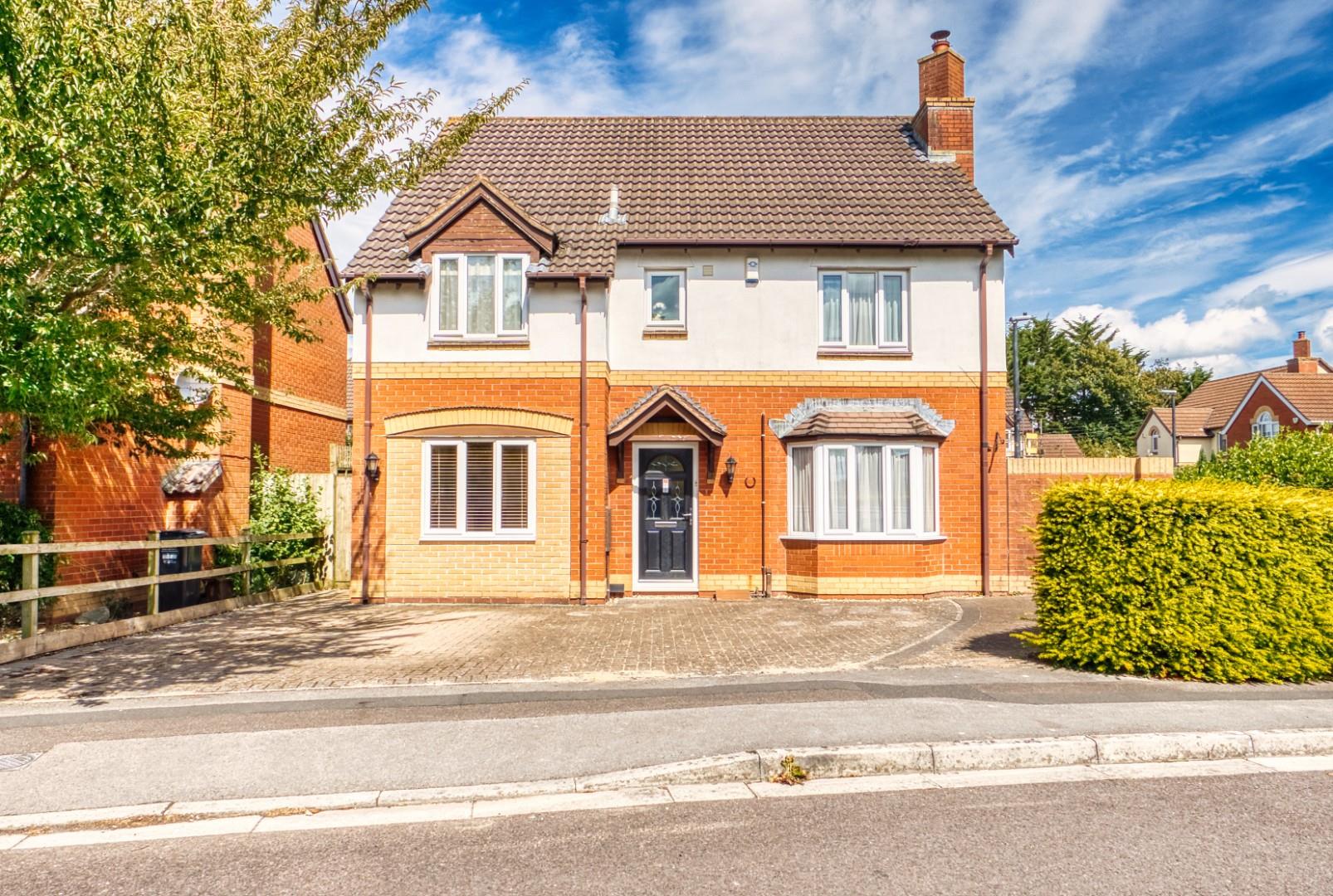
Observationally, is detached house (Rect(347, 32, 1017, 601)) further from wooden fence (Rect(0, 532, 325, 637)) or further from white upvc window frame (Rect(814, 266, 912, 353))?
wooden fence (Rect(0, 532, 325, 637))

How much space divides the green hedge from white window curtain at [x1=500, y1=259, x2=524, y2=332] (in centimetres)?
897

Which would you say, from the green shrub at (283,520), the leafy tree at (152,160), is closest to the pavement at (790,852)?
the leafy tree at (152,160)

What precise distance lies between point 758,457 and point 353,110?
8.14 metres

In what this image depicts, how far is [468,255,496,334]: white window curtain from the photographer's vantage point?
1319cm

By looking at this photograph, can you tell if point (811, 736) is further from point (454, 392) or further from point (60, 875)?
point (454, 392)

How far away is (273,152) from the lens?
281 inches

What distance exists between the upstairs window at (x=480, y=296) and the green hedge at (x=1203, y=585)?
29.8 ft

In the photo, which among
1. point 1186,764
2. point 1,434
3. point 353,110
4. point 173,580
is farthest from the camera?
point 173,580

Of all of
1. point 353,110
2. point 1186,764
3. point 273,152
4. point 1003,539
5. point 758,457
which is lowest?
point 1186,764

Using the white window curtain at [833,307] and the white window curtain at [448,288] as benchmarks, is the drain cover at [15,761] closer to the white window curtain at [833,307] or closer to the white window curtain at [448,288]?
the white window curtain at [448,288]

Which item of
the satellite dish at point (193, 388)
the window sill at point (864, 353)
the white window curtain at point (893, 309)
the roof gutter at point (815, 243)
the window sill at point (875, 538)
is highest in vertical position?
the roof gutter at point (815, 243)

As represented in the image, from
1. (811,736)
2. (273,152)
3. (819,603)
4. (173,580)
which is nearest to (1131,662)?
(811,736)

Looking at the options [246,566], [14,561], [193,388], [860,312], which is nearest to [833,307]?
[860,312]

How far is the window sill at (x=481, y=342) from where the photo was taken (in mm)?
13078
